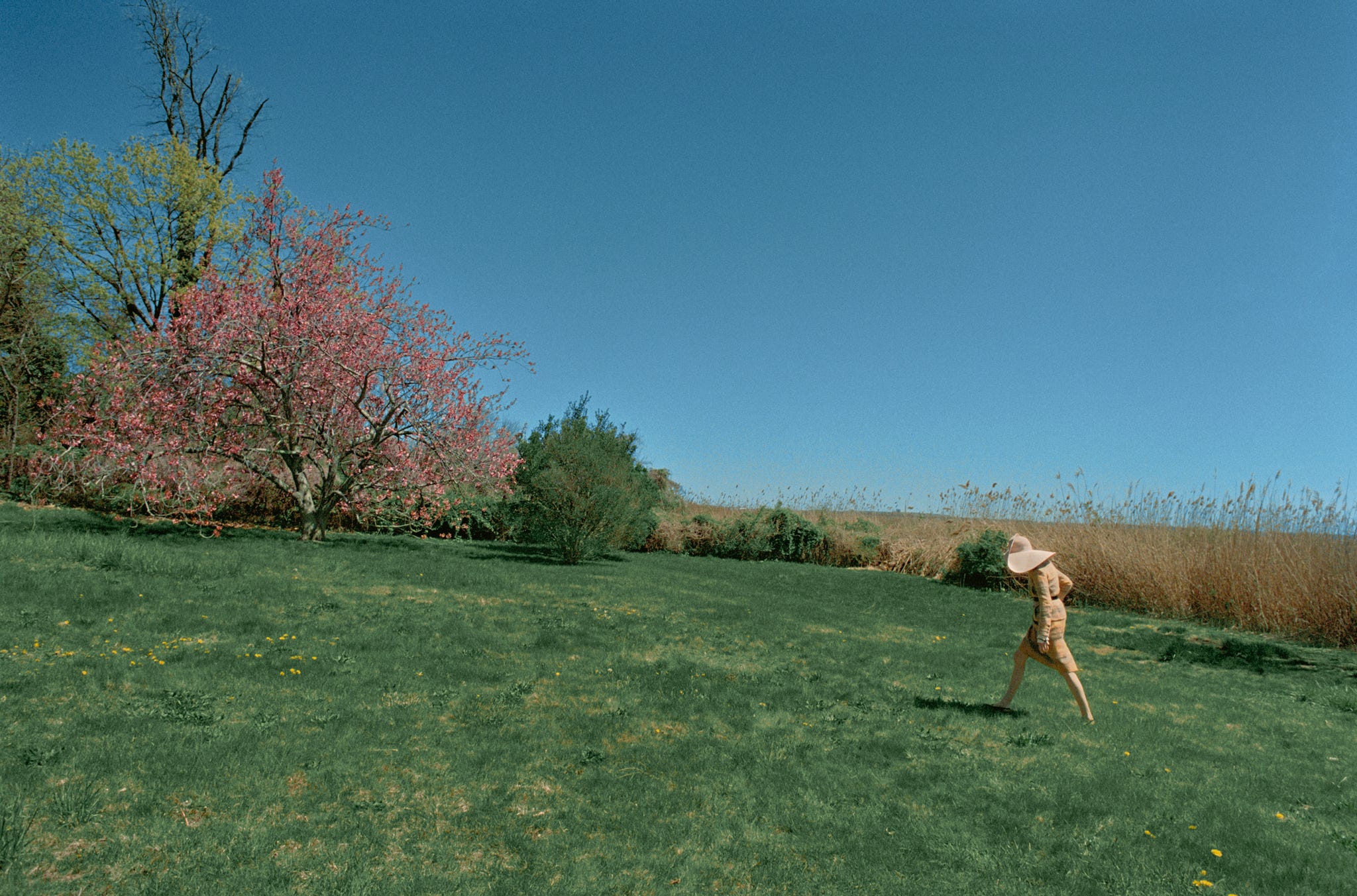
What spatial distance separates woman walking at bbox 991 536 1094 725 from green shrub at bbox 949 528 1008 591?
1309 cm

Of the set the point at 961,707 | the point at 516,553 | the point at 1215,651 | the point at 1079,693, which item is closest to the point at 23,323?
the point at 516,553

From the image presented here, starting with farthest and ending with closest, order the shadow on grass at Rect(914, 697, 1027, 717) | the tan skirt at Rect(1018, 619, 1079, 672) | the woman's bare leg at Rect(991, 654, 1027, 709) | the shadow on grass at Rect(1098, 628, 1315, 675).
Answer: the shadow on grass at Rect(1098, 628, 1315, 675)
the shadow on grass at Rect(914, 697, 1027, 717)
the woman's bare leg at Rect(991, 654, 1027, 709)
the tan skirt at Rect(1018, 619, 1079, 672)

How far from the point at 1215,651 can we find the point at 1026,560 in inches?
309

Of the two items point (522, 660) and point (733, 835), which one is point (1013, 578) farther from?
point (733, 835)

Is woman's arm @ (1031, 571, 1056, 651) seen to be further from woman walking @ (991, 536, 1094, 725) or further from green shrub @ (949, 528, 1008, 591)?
green shrub @ (949, 528, 1008, 591)

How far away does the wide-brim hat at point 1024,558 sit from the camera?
714cm

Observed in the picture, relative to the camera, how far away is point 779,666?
9117mm

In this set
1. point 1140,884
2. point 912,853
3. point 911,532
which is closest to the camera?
point 1140,884

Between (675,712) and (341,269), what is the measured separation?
1687 centimetres

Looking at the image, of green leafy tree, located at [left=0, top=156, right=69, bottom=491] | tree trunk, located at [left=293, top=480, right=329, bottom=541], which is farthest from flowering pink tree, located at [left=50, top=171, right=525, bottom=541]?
green leafy tree, located at [left=0, top=156, right=69, bottom=491]

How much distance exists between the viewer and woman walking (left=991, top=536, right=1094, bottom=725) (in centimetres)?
714

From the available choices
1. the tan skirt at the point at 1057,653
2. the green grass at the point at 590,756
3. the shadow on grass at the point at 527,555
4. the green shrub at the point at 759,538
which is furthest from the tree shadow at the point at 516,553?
the tan skirt at the point at 1057,653

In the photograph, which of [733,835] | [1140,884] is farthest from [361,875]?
[1140,884]

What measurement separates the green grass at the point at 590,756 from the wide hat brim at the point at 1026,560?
1.58 m
